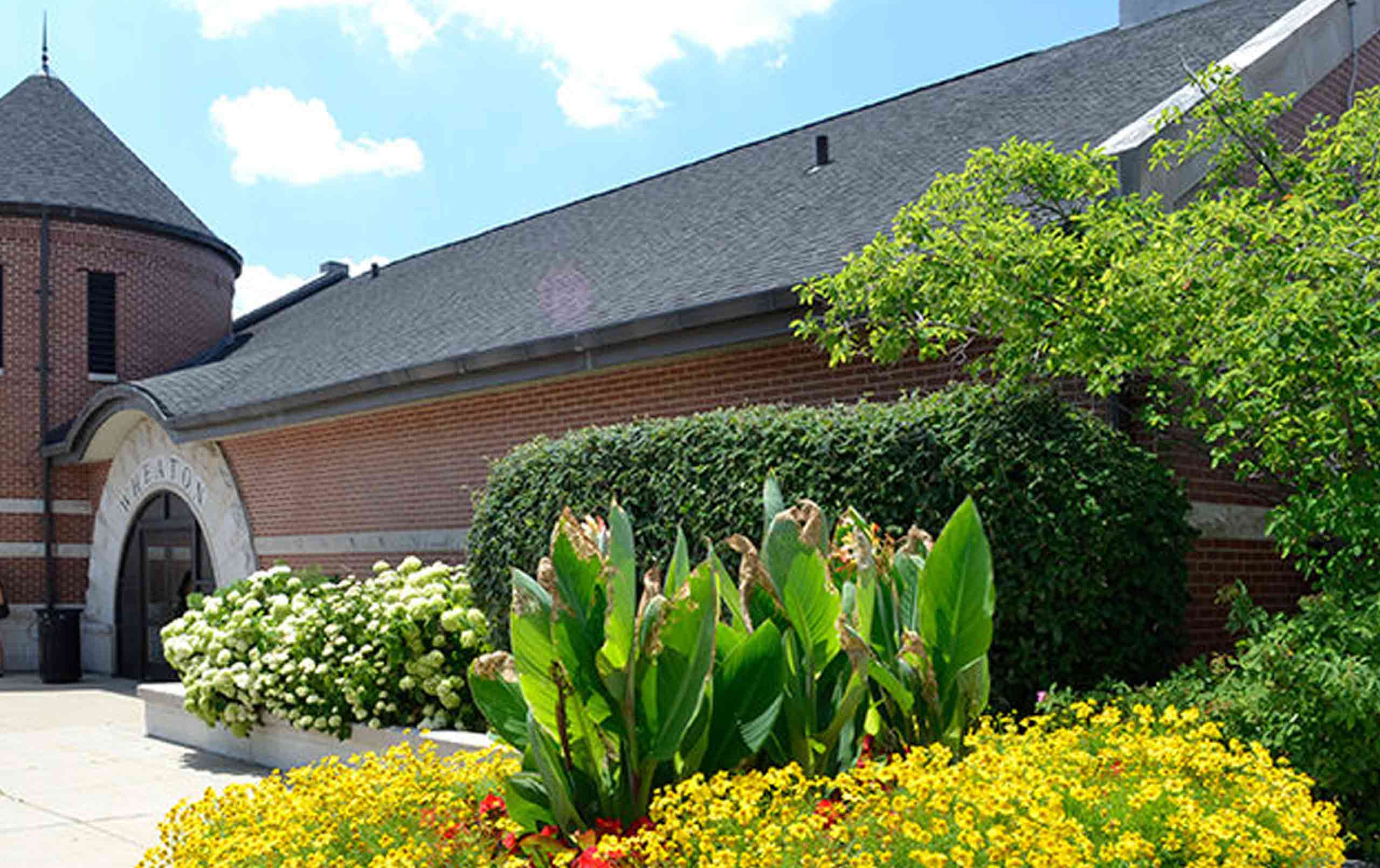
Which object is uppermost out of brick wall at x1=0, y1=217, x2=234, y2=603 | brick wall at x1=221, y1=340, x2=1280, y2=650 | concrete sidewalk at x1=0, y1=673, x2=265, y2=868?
brick wall at x1=0, y1=217, x2=234, y2=603

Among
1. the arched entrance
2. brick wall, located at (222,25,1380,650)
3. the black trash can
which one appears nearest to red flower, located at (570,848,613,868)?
brick wall, located at (222,25,1380,650)

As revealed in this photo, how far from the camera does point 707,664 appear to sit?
4938 mm

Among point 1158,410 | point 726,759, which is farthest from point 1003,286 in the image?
point 726,759

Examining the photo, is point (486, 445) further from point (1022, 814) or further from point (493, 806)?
Result: point (1022, 814)

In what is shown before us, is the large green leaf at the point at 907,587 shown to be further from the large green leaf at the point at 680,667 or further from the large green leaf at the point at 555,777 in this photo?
the large green leaf at the point at 555,777

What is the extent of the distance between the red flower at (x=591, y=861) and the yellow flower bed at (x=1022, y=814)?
78 millimetres

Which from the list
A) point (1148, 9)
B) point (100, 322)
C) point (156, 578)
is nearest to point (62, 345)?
point (100, 322)

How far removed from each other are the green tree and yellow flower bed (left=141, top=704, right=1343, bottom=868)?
174cm

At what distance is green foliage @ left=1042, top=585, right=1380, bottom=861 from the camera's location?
5621mm

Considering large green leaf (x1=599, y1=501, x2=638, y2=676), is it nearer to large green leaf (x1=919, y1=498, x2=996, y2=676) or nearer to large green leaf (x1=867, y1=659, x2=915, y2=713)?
large green leaf (x1=867, y1=659, x2=915, y2=713)

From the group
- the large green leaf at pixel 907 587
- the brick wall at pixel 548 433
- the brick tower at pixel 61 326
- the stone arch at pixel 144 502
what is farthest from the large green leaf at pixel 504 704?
A: the brick tower at pixel 61 326

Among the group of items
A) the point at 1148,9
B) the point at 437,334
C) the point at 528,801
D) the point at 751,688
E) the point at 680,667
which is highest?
the point at 1148,9

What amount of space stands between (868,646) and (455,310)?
12896mm

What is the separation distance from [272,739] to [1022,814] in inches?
348
